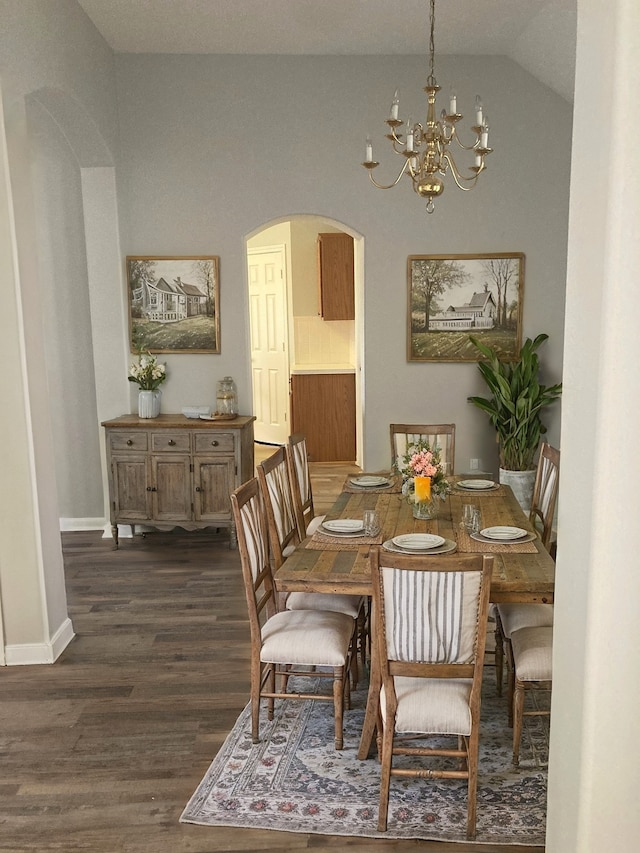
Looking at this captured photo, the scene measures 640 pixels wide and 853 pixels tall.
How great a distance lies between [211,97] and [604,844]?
570 centimetres

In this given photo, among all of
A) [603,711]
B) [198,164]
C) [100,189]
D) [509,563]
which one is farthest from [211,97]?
[603,711]

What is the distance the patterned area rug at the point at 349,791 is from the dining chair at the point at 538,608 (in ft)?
1.11

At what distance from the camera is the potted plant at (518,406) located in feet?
19.2

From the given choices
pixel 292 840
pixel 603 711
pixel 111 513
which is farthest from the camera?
pixel 111 513

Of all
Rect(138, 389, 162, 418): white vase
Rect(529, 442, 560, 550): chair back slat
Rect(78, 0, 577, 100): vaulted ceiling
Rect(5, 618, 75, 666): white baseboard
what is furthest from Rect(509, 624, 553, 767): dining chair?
Rect(78, 0, 577, 100): vaulted ceiling

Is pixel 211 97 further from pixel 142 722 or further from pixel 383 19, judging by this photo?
pixel 142 722

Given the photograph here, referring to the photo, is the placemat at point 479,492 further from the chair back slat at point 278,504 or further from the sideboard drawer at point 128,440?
the sideboard drawer at point 128,440

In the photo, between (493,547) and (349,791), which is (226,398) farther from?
(349,791)

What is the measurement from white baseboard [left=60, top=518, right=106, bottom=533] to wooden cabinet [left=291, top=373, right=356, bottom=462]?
9.37 feet

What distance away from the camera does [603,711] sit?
1632 mm

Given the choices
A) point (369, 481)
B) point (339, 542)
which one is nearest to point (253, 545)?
point (339, 542)

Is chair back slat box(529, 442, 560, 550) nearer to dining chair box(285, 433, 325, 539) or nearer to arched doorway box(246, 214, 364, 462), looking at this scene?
dining chair box(285, 433, 325, 539)

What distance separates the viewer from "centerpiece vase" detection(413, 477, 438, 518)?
138 inches

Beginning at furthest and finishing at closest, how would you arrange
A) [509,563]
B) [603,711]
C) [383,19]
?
1. [383,19]
2. [509,563]
3. [603,711]
